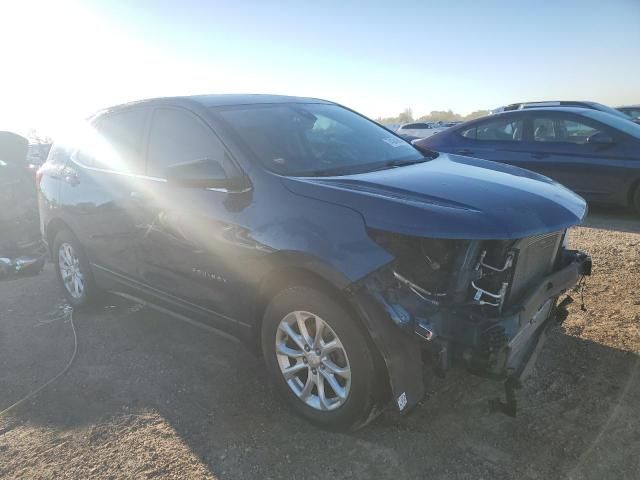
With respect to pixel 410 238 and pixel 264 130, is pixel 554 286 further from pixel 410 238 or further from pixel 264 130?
pixel 264 130

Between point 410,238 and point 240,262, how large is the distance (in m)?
1.03

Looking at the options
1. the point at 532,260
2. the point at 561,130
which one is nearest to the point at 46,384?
the point at 532,260

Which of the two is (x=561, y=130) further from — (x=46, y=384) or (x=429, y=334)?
(x=46, y=384)

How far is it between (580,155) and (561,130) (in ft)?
1.58

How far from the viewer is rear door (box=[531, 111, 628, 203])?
685 centimetres

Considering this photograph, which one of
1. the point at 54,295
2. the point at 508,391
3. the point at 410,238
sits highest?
the point at 410,238

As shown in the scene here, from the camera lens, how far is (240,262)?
9.65 feet

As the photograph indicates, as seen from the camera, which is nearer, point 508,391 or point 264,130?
point 508,391

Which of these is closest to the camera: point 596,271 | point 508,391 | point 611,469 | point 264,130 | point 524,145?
point 611,469

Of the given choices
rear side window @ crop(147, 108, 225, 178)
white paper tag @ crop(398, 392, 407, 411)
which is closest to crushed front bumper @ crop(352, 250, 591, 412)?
white paper tag @ crop(398, 392, 407, 411)

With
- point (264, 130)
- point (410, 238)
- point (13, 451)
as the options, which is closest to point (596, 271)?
point (410, 238)

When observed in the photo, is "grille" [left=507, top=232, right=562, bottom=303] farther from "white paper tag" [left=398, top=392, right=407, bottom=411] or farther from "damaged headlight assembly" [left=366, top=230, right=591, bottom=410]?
"white paper tag" [left=398, top=392, right=407, bottom=411]

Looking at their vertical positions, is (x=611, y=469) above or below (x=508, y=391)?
below

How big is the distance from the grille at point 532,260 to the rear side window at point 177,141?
1829mm
